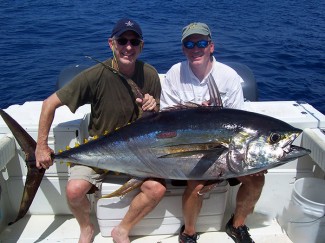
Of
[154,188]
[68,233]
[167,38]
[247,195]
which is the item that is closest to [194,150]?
[154,188]

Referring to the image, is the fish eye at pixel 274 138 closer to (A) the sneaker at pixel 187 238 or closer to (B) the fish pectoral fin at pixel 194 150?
(B) the fish pectoral fin at pixel 194 150

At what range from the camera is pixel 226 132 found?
238 centimetres

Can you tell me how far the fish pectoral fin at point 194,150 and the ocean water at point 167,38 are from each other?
209 inches

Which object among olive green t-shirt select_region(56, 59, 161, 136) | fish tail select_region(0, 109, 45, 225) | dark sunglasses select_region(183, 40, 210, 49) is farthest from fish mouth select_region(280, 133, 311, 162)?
fish tail select_region(0, 109, 45, 225)

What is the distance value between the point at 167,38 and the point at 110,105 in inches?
369

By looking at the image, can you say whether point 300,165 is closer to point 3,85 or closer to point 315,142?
point 315,142

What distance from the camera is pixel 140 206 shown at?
268 cm

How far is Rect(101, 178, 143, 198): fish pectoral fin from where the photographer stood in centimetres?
260

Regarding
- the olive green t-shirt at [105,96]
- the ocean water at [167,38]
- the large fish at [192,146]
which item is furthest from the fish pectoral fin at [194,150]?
the ocean water at [167,38]

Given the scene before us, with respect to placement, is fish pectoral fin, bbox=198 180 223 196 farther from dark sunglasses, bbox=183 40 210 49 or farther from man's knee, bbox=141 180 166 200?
dark sunglasses, bbox=183 40 210 49

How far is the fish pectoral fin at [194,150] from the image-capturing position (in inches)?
92.6

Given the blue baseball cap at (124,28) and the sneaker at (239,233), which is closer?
the blue baseball cap at (124,28)

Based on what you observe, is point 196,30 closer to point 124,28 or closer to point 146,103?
point 124,28

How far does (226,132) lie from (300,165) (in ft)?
3.61
